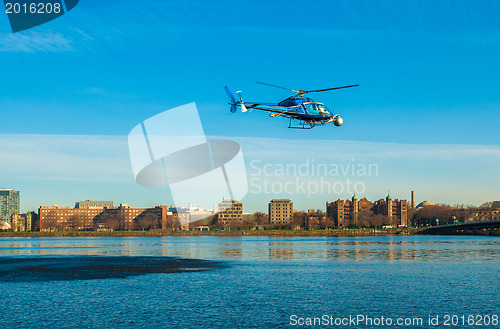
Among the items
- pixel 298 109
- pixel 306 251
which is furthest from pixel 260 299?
pixel 306 251

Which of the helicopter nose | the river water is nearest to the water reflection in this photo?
the river water

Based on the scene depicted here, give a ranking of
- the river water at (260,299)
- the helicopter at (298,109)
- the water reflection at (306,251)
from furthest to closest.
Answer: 1. the water reflection at (306,251)
2. the helicopter at (298,109)
3. the river water at (260,299)

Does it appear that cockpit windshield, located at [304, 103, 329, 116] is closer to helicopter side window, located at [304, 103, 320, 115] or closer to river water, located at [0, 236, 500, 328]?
helicopter side window, located at [304, 103, 320, 115]

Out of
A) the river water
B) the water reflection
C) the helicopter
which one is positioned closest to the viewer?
the river water

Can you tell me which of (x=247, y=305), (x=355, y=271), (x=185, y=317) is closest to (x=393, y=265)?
(x=355, y=271)

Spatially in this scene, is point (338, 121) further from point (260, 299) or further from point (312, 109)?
point (260, 299)

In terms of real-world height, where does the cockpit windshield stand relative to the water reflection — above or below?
above

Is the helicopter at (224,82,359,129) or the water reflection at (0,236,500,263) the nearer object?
the helicopter at (224,82,359,129)

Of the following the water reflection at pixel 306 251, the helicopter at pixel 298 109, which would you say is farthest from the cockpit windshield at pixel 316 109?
the water reflection at pixel 306 251

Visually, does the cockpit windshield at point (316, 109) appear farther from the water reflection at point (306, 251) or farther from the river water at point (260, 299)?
Result: the water reflection at point (306, 251)
